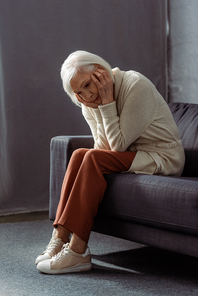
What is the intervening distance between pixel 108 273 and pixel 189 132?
0.86 meters

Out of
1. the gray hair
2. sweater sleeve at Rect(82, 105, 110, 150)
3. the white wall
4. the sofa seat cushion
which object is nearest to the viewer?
the sofa seat cushion

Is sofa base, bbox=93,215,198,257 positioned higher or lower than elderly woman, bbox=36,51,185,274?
lower

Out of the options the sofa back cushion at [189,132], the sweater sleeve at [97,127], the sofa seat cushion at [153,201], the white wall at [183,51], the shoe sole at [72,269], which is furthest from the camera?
the white wall at [183,51]

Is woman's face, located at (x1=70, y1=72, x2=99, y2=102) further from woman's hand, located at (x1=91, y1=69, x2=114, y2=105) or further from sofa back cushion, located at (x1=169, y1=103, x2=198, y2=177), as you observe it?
sofa back cushion, located at (x1=169, y1=103, x2=198, y2=177)

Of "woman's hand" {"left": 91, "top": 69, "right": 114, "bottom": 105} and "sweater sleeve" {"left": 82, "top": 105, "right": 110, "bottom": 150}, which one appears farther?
"sweater sleeve" {"left": 82, "top": 105, "right": 110, "bottom": 150}

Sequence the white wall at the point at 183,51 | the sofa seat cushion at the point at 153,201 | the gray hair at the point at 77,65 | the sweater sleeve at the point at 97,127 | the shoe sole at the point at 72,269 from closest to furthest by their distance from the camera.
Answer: the sofa seat cushion at the point at 153,201
the shoe sole at the point at 72,269
the gray hair at the point at 77,65
the sweater sleeve at the point at 97,127
the white wall at the point at 183,51

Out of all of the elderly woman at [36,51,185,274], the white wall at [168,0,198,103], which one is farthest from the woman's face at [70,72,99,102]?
the white wall at [168,0,198,103]

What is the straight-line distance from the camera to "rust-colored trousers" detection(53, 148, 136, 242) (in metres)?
1.62

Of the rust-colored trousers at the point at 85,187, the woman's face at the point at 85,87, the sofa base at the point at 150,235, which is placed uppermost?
the woman's face at the point at 85,87

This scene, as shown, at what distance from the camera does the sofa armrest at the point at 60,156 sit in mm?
1952

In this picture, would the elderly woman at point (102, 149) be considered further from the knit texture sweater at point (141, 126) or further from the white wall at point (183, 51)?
the white wall at point (183, 51)

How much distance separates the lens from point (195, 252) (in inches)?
55.9

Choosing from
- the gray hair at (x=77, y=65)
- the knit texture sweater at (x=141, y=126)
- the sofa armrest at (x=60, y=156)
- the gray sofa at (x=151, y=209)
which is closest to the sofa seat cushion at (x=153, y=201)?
the gray sofa at (x=151, y=209)

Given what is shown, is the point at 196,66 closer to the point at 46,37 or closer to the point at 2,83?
the point at 46,37
